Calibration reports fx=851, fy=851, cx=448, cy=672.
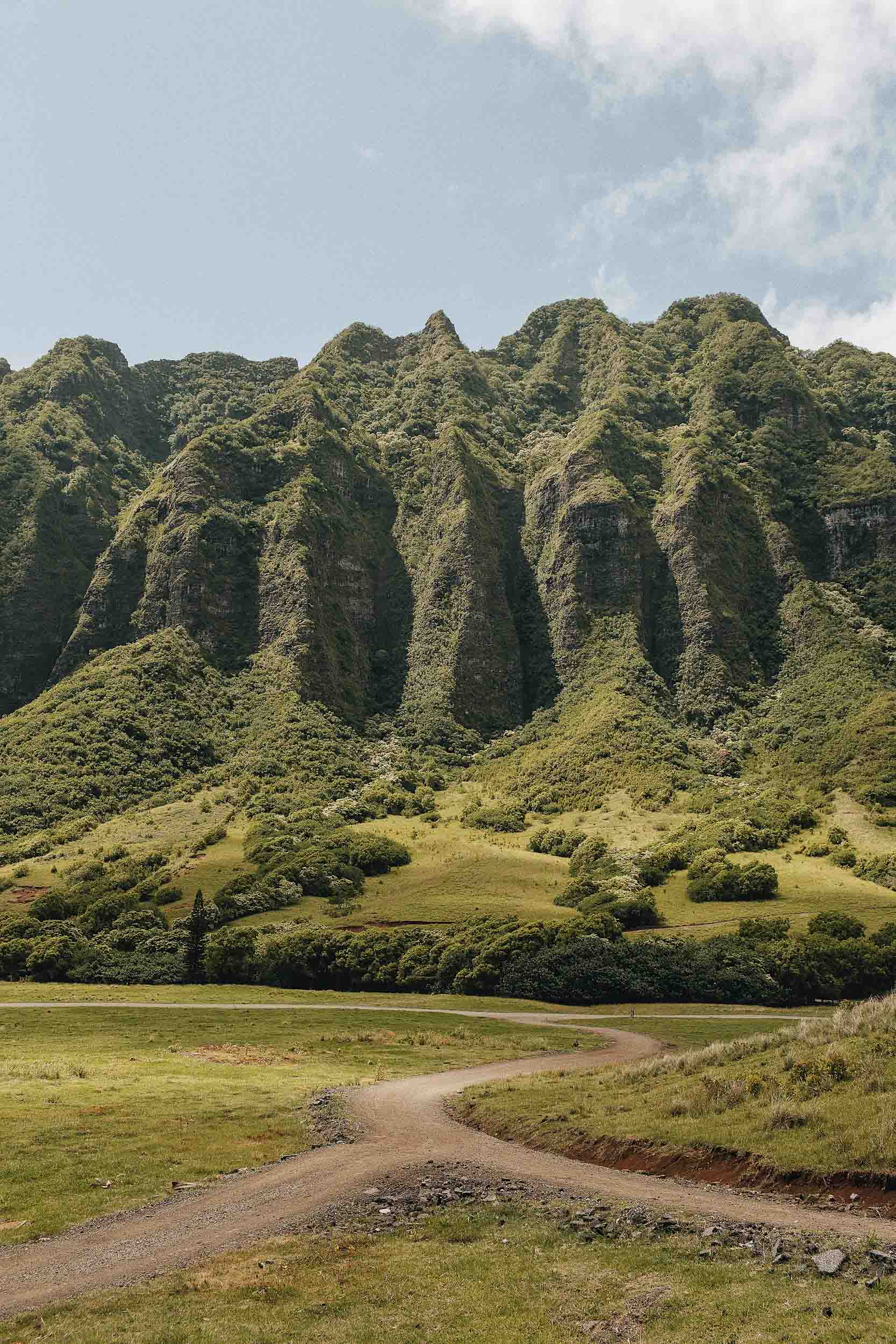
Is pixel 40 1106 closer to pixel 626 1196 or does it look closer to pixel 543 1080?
pixel 543 1080

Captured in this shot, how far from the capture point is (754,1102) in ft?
80.1

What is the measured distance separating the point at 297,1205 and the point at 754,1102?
12973 mm

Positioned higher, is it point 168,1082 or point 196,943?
point 196,943

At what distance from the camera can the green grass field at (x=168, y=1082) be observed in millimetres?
23203

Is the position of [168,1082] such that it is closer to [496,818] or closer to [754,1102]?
[754,1102]

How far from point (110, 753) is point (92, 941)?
85.7 metres

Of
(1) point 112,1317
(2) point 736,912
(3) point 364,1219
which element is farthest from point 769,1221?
(2) point 736,912

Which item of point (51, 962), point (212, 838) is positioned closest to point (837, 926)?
point (51, 962)

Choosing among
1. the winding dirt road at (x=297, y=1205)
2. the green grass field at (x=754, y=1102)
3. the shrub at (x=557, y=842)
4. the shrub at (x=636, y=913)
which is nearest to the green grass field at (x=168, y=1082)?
the winding dirt road at (x=297, y=1205)

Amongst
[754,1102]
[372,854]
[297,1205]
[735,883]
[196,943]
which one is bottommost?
[196,943]

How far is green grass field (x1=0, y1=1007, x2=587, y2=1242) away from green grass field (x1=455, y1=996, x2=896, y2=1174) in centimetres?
834

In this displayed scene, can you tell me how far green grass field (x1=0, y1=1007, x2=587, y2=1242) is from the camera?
23203 mm

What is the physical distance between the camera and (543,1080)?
3575 centimetres

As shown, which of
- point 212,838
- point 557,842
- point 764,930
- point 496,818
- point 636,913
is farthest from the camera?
point 496,818
